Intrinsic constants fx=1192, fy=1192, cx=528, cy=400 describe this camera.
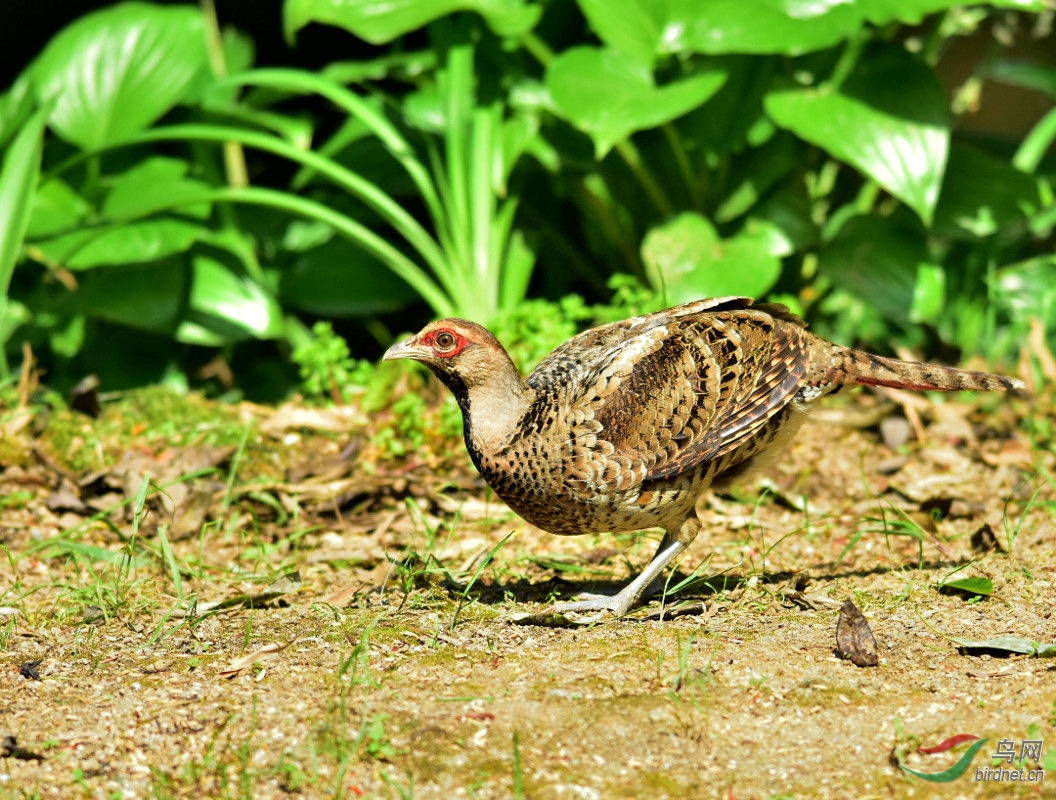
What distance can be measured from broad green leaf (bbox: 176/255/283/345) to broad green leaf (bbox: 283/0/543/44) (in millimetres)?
1404

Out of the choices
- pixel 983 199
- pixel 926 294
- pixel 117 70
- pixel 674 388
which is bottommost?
pixel 926 294

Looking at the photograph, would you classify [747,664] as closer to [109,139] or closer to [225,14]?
[109,139]

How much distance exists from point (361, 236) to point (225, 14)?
8.74 feet

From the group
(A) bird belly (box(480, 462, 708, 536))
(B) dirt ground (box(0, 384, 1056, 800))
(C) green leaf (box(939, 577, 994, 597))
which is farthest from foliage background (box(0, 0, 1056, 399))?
(C) green leaf (box(939, 577, 994, 597))

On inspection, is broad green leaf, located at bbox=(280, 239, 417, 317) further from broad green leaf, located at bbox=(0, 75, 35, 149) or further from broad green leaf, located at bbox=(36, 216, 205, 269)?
broad green leaf, located at bbox=(0, 75, 35, 149)

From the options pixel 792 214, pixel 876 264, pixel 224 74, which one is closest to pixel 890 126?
pixel 792 214

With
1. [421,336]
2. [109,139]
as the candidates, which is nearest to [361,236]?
[109,139]

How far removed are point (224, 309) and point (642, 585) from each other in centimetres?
352

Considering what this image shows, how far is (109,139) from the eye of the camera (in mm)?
6461

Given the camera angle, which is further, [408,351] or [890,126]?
[890,126]

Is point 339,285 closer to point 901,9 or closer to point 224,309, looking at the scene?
point 224,309

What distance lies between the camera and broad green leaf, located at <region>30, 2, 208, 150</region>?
6496 millimetres

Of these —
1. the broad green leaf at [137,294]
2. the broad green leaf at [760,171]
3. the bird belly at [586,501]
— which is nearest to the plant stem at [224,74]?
the broad green leaf at [137,294]

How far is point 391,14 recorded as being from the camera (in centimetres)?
574
